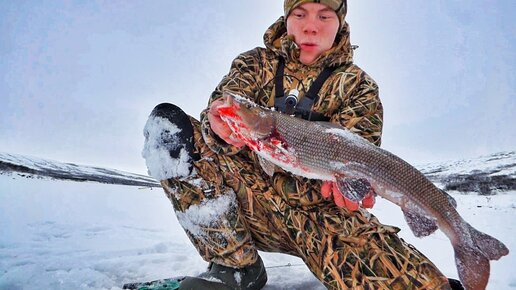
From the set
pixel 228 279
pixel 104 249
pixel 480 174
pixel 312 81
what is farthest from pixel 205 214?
pixel 480 174

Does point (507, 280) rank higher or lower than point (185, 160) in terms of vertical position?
lower

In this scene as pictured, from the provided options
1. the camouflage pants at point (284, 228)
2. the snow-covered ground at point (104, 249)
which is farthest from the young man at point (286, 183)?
the snow-covered ground at point (104, 249)

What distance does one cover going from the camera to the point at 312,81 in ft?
11.6

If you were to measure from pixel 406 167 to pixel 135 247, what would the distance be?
3.62m

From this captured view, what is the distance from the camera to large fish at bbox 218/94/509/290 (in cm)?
258

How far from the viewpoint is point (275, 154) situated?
114 inches

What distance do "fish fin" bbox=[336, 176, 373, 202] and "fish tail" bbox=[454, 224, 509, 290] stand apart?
776 millimetres

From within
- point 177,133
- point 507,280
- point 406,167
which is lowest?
point 507,280

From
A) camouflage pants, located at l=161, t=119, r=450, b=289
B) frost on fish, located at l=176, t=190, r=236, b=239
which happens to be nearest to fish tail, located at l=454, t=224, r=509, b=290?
camouflage pants, located at l=161, t=119, r=450, b=289

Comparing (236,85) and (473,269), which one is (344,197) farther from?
(236,85)

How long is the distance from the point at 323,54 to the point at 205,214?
6.15ft

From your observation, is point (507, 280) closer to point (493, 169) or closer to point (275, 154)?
point (275, 154)

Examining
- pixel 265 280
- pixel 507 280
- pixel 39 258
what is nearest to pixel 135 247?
pixel 39 258

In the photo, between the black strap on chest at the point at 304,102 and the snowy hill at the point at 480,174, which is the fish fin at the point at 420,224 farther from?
the snowy hill at the point at 480,174
